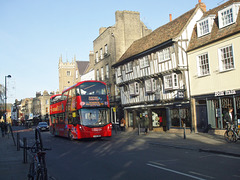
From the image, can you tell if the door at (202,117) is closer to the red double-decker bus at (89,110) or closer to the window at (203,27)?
the window at (203,27)

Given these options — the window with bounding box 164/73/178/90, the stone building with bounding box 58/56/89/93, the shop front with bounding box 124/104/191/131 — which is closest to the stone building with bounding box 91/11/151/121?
the shop front with bounding box 124/104/191/131

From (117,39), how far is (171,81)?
621 inches

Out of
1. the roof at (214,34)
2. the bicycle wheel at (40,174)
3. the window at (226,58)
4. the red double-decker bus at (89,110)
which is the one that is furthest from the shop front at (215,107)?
the bicycle wheel at (40,174)

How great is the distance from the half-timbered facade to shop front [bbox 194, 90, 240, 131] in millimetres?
1220

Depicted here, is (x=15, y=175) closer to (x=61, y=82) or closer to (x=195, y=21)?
(x=195, y=21)

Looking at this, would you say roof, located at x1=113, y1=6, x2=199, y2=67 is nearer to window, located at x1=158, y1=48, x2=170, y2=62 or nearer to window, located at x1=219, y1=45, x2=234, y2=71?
window, located at x1=158, y1=48, x2=170, y2=62

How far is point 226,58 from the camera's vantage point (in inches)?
719

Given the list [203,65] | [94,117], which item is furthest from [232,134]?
[94,117]

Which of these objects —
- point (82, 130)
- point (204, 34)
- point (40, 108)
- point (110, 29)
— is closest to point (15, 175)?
point (82, 130)

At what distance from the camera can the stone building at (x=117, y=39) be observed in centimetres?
3616

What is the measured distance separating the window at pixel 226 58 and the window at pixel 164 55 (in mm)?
5300

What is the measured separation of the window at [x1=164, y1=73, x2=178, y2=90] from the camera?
2212 cm

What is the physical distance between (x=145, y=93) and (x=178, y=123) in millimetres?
5324

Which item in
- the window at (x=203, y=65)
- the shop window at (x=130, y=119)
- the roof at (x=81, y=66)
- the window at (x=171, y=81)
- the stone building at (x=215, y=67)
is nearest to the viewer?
the stone building at (x=215, y=67)
